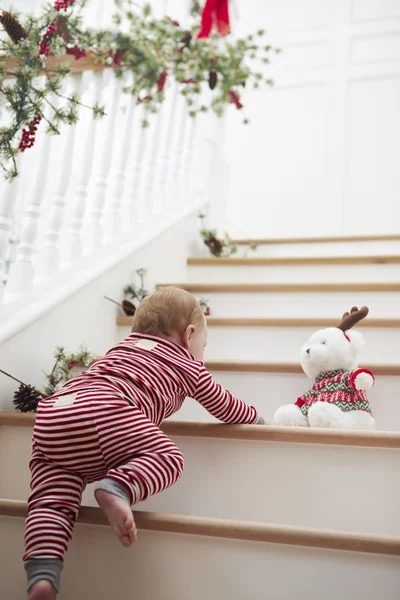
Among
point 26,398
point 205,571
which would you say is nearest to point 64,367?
point 26,398

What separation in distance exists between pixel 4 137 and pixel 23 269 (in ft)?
1.39

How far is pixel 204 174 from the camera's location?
10.2 feet

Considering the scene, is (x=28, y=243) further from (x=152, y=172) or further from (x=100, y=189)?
(x=152, y=172)

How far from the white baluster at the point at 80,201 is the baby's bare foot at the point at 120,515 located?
1.08m

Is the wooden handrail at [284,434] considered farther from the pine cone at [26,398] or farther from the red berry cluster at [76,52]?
the red berry cluster at [76,52]

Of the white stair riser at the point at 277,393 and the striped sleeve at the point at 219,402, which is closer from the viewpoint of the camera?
the striped sleeve at the point at 219,402

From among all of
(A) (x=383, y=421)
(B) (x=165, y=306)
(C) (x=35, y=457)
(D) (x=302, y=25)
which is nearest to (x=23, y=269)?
(B) (x=165, y=306)

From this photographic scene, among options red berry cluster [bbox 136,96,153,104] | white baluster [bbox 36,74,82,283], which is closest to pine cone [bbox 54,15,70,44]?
white baluster [bbox 36,74,82,283]

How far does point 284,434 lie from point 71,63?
132 cm

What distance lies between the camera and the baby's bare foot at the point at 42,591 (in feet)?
2.90

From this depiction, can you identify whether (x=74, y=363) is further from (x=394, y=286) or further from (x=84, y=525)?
(x=394, y=286)

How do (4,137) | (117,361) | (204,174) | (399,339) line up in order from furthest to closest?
(204,174), (399,339), (4,137), (117,361)

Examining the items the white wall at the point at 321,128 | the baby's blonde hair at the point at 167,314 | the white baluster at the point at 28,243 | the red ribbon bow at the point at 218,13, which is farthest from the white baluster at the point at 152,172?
the white wall at the point at 321,128

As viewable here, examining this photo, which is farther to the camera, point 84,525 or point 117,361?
point 117,361
